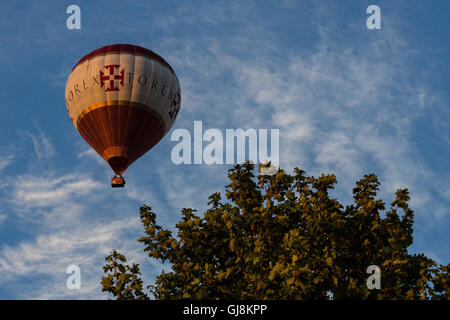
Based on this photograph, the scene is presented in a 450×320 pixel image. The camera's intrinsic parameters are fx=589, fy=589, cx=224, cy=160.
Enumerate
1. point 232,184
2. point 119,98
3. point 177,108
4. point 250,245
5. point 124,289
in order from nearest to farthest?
point 124,289, point 250,245, point 232,184, point 119,98, point 177,108

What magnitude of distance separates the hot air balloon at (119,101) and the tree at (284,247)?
1429cm

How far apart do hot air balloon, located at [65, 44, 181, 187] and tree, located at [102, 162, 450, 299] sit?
14.3 metres

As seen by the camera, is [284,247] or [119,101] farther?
[119,101]

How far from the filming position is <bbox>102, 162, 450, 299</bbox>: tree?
20.6 m

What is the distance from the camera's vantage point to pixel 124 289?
21.0 metres

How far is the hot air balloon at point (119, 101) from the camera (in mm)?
37000

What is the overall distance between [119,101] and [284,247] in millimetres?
19843

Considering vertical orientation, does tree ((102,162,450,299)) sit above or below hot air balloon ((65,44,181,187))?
below

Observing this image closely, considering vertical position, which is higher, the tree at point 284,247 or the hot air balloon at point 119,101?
the hot air balloon at point 119,101

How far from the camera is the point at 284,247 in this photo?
20391 mm

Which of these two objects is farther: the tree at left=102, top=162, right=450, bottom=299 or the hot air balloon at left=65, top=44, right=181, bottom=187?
the hot air balloon at left=65, top=44, right=181, bottom=187
